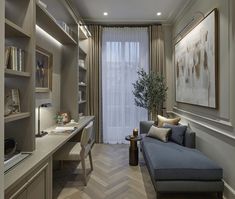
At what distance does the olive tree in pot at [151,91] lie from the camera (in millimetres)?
5082

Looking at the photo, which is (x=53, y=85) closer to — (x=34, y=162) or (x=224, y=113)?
(x=34, y=162)

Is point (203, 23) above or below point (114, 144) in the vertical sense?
above

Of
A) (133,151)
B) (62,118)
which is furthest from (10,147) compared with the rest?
(133,151)

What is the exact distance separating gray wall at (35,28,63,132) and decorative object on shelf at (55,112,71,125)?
81 millimetres

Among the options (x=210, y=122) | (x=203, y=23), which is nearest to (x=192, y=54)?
(x=203, y=23)

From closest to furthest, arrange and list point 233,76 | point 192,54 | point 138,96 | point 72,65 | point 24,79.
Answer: point 24,79 → point 233,76 → point 192,54 → point 72,65 → point 138,96

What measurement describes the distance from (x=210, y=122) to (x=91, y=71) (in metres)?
3.27

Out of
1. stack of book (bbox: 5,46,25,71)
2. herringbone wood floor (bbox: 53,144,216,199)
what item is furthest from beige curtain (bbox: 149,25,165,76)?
stack of book (bbox: 5,46,25,71)

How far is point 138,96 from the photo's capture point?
527cm

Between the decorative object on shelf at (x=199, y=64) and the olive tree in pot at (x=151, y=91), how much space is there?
1.61 feet

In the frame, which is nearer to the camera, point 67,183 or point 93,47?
point 67,183

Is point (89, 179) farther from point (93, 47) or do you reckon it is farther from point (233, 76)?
point (93, 47)

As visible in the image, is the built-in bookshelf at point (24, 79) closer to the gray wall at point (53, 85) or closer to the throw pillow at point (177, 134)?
the gray wall at point (53, 85)

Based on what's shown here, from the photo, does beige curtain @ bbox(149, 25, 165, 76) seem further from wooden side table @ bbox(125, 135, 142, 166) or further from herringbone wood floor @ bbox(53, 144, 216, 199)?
herringbone wood floor @ bbox(53, 144, 216, 199)
